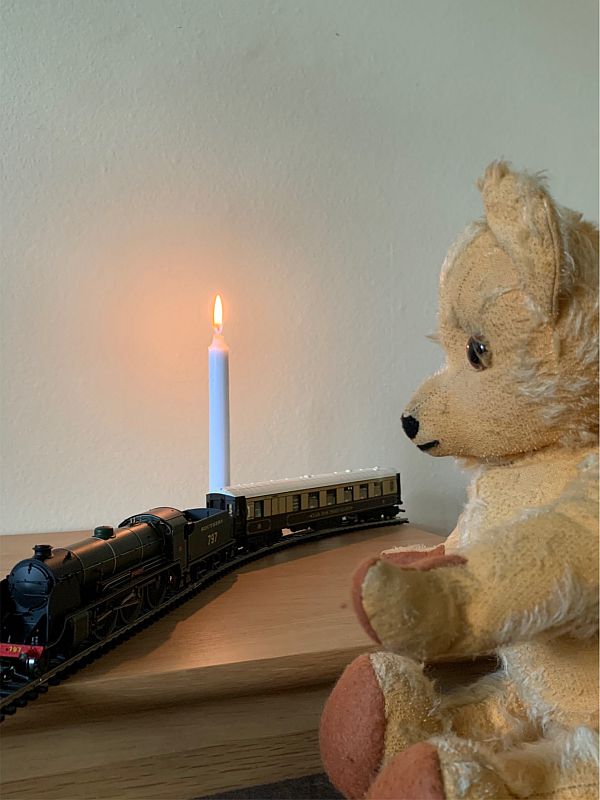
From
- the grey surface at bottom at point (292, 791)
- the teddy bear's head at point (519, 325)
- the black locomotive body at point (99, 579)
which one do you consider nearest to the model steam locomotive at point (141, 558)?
the black locomotive body at point (99, 579)

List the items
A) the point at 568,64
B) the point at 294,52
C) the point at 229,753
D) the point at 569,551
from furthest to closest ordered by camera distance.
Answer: the point at 568,64, the point at 294,52, the point at 229,753, the point at 569,551

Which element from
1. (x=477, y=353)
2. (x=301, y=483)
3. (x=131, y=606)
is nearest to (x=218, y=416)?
(x=301, y=483)

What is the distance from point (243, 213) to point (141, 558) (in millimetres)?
600

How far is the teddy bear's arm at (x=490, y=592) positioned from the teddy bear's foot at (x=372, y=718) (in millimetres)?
87

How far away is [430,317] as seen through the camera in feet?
3.51

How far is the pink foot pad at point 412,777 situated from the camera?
12.4 inches

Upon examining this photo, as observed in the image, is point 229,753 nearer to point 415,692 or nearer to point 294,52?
point 415,692

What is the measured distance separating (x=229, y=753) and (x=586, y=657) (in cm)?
24

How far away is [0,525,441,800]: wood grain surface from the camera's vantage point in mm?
398

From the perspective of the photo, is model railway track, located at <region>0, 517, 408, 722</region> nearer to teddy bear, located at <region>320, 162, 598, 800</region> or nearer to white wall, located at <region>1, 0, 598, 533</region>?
teddy bear, located at <region>320, 162, 598, 800</region>

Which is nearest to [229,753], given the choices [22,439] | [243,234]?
[22,439]

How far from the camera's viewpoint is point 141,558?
1.73ft

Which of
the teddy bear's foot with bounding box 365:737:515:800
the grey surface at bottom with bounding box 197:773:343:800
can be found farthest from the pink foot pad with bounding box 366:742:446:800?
the grey surface at bottom with bounding box 197:773:343:800

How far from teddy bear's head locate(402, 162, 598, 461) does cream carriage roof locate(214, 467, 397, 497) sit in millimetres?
336
